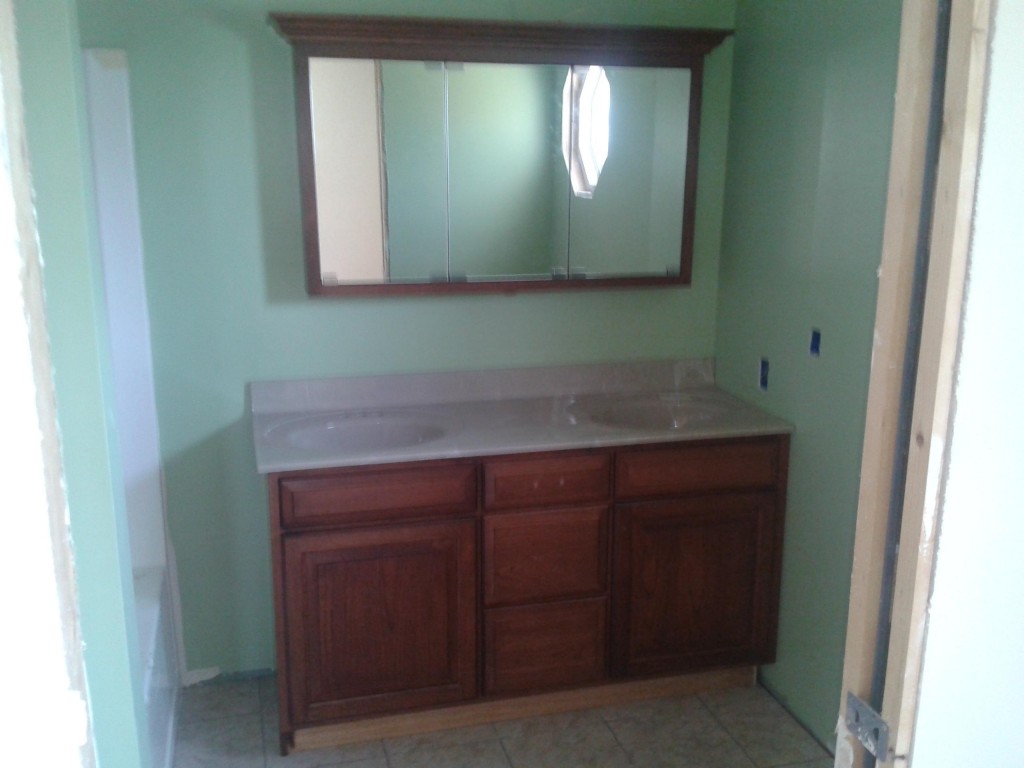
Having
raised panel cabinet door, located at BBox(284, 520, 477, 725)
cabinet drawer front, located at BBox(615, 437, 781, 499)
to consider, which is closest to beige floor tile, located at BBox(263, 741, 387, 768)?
raised panel cabinet door, located at BBox(284, 520, 477, 725)

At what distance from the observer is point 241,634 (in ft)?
9.17

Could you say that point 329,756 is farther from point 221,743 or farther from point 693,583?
point 693,583

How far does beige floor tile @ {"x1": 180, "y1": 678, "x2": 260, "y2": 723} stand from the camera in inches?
103

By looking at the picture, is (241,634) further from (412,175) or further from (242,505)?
(412,175)

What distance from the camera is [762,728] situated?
257 centimetres

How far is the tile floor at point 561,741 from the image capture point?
2.41 meters

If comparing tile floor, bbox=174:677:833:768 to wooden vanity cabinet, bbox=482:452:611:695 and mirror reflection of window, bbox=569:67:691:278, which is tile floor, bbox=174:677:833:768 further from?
mirror reflection of window, bbox=569:67:691:278

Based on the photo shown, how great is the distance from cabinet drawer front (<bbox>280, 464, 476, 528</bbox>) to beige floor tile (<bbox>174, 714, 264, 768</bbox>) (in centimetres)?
71

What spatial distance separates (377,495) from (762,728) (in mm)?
1322

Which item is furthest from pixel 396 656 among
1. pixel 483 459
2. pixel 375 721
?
pixel 483 459

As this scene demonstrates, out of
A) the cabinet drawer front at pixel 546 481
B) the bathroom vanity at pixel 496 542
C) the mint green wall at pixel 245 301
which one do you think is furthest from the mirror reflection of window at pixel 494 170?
the cabinet drawer front at pixel 546 481

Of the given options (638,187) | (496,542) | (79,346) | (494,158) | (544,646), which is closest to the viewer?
(79,346)

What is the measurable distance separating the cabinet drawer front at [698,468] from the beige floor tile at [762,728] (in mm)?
682

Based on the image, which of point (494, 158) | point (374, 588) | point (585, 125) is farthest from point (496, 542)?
point (585, 125)
